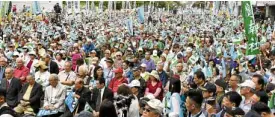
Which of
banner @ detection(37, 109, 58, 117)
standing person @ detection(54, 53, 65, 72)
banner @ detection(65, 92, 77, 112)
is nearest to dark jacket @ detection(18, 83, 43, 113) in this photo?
banner @ detection(37, 109, 58, 117)

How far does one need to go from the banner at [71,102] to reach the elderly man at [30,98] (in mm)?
762

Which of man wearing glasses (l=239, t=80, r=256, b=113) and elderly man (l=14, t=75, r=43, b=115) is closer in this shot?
man wearing glasses (l=239, t=80, r=256, b=113)

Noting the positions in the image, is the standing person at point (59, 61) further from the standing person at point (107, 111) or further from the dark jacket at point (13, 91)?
the standing person at point (107, 111)

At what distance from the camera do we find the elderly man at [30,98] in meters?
8.46

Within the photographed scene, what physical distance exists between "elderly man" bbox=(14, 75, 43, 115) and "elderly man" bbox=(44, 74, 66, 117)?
0.29m

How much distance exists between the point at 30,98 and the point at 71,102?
99cm

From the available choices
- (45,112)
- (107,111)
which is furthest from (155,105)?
(45,112)

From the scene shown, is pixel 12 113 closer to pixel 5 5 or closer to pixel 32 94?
pixel 32 94

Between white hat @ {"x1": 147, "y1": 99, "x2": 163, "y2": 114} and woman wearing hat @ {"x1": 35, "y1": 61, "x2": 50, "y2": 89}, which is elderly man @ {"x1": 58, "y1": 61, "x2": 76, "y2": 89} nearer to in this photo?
woman wearing hat @ {"x1": 35, "y1": 61, "x2": 50, "y2": 89}

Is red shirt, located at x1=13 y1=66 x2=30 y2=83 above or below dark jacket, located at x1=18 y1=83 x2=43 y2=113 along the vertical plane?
above

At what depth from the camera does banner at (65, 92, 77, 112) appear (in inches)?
309

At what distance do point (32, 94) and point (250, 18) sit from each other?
13.8 ft

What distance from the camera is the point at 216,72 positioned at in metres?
10.5

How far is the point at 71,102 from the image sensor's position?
26.0ft
